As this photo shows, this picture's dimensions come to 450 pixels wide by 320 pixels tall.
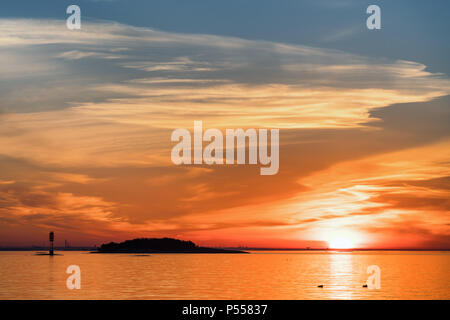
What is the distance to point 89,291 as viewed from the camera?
64312 millimetres
